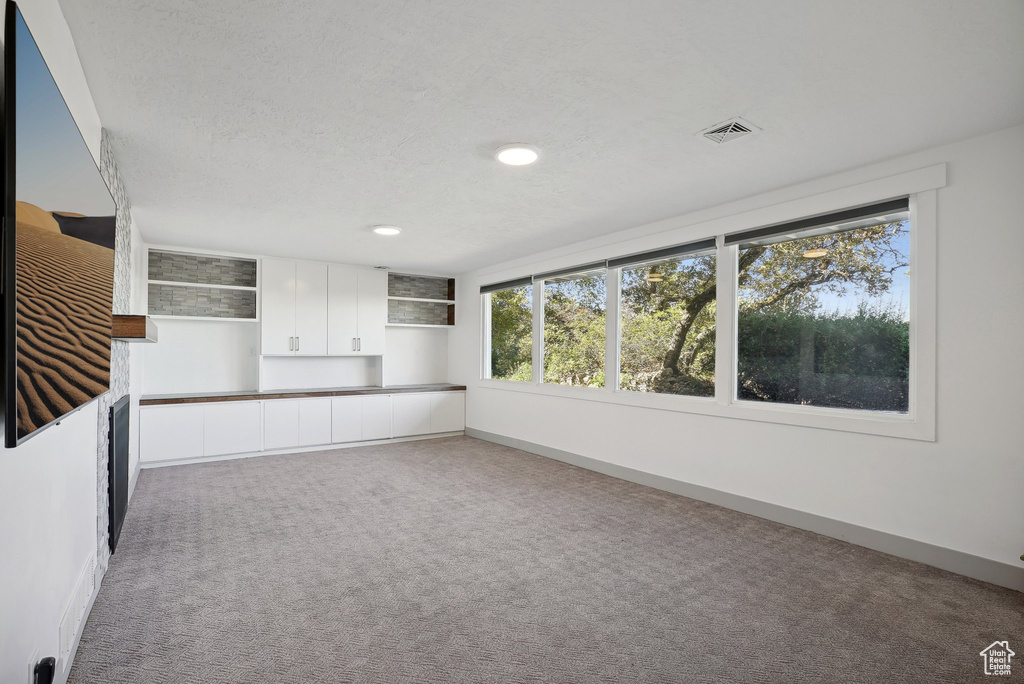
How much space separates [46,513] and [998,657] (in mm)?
3531

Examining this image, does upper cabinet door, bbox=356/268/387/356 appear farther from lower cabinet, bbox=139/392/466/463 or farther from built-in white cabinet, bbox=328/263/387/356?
lower cabinet, bbox=139/392/466/463

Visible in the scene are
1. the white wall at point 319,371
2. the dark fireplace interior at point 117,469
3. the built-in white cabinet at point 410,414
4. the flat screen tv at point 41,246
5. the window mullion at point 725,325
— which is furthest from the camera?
the built-in white cabinet at point 410,414

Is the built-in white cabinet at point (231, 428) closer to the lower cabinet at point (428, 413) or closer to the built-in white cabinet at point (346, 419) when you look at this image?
the built-in white cabinet at point (346, 419)

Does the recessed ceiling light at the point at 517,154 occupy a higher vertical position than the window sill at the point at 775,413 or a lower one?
higher

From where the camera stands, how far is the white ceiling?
190 cm

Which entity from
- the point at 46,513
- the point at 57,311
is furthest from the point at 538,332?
the point at 57,311

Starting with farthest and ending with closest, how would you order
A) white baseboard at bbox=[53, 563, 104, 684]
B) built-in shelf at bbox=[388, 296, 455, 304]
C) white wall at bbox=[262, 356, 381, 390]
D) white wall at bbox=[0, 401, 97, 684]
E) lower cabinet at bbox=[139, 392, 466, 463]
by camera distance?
built-in shelf at bbox=[388, 296, 455, 304]
white wall at bbox=[262, 356, 381, 390]
lower cabinet at bbox=[139, 392, 466, 463]
white baseboard at bbox=[53, 563, 104, 684]
white wall at bbox=[0, 401, 97, 684]

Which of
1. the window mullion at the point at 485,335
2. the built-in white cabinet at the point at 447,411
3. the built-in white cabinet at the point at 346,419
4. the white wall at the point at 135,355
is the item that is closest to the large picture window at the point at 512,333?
the window mullion at the point at 485,335

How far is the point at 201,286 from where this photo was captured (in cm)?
611

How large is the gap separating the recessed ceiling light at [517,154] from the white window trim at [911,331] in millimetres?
1898

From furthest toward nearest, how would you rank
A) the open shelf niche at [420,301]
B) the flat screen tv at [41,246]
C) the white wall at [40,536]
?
1. the open shelf niche at [420,301]
2. the white wall at [40,536]
3. the flat screen tv at [41,246]

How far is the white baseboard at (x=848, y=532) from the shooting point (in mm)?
2850

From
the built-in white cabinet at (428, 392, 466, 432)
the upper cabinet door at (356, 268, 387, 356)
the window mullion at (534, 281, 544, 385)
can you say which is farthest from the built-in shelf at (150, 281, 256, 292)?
the window mullion at (534, 281, 544, 385)

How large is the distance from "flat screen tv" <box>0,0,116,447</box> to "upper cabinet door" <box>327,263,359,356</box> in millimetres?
5229
